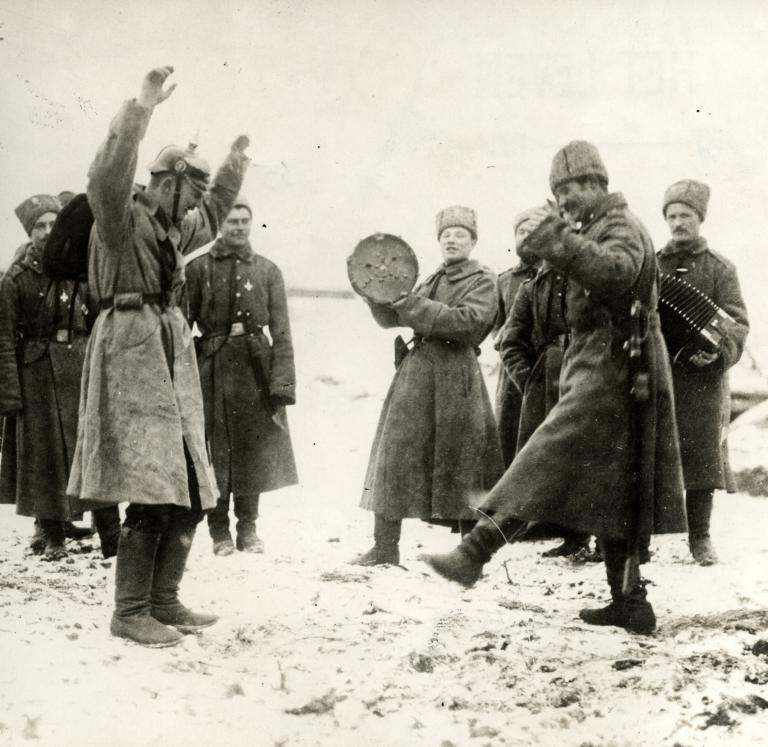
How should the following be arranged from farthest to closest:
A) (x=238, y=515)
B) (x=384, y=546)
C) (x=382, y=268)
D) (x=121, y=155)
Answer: (x=238, y=515) → (x=384, y=546) → (x=382, y=268) → (x=121, y=155)

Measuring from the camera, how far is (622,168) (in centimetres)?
702

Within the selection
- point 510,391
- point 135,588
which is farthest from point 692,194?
point 135,588

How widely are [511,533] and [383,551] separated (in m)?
1.56

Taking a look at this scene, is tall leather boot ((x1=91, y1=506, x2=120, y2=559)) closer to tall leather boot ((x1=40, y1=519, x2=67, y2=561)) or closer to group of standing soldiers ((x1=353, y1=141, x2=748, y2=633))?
tall leather boot ((x1=40, y1=519, x2=67, y2=561))

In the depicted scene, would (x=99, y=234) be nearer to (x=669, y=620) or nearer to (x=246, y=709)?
(x=246, y=709)

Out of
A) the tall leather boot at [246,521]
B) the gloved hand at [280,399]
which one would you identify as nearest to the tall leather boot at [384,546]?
the tall leather boot at [246,521]

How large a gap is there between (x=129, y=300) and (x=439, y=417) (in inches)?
84.3

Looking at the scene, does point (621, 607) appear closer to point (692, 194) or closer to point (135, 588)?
point (135, 588)

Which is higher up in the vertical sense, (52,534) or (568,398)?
(568,398)

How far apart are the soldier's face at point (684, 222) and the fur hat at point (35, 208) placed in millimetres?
3591

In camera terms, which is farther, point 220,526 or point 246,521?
point 246,521

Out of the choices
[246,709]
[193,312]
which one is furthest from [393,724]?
[193,312]

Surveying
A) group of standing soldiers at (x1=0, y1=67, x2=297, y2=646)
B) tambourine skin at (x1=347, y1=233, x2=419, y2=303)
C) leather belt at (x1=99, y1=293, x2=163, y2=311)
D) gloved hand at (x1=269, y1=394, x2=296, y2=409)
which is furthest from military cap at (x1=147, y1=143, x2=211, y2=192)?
gloved hand at (x1=269, y1=394, x2=296, y2=409)

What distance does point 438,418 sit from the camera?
5.48 m
